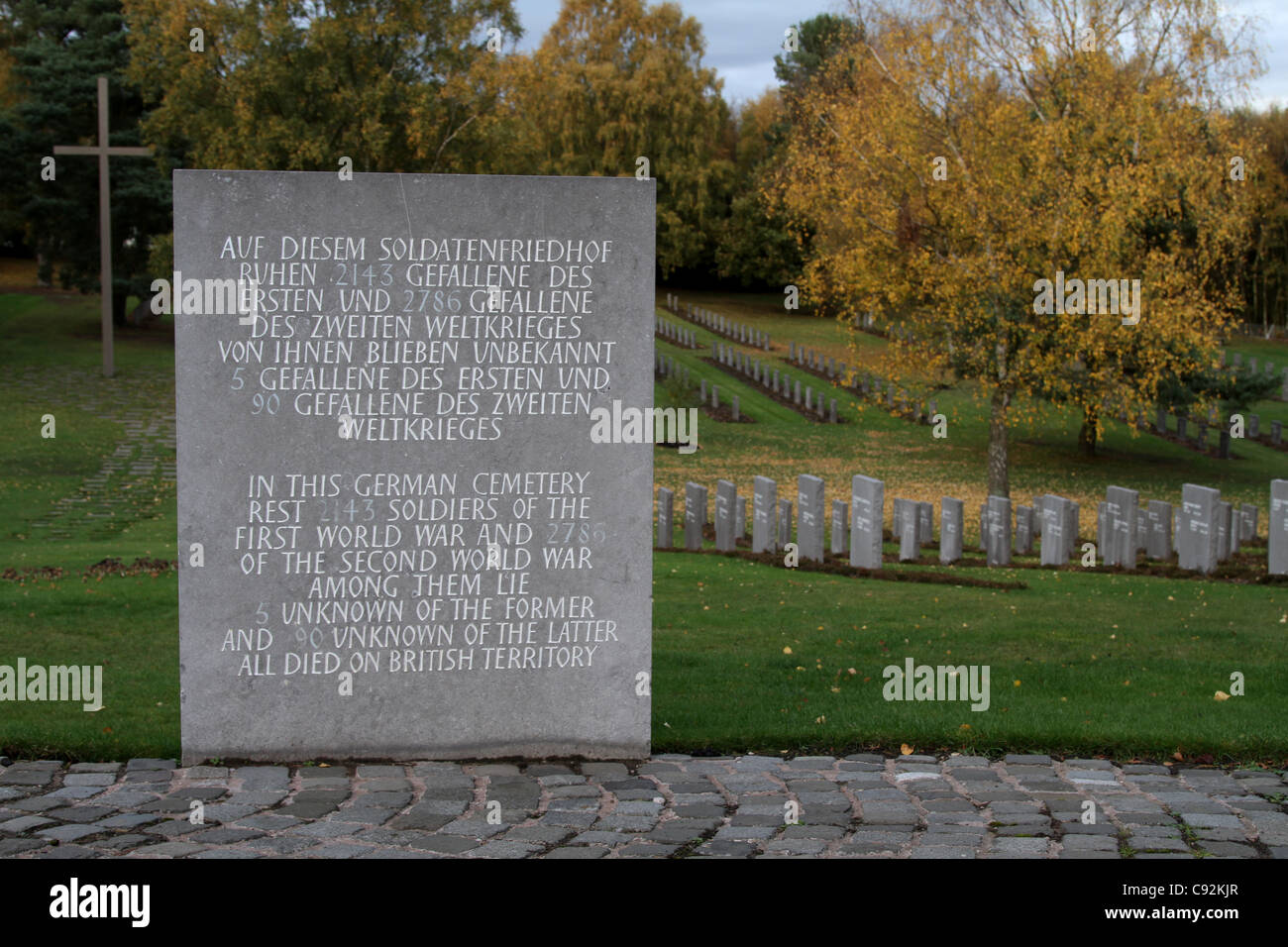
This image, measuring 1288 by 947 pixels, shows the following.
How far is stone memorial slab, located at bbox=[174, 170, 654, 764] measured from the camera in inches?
279

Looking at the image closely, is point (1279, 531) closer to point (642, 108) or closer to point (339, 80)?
point (339, 80)

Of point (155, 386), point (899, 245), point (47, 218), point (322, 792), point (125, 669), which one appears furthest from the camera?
point (47, 218)

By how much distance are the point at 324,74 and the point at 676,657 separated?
23.4 m

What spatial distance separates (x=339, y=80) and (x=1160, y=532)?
20763 millimetres

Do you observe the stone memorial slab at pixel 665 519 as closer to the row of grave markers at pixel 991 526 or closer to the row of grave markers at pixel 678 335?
the row of grave markers at pixel 991 526

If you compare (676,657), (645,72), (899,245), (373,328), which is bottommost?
(676,657)

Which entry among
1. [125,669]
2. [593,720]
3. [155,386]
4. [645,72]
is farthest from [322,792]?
[645,72]

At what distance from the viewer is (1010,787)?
265 inches

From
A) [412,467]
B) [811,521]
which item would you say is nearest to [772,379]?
[811,521]

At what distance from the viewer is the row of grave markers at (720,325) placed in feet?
178

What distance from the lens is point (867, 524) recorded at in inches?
616

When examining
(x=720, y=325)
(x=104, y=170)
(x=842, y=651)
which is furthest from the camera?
(x=720, y=325)

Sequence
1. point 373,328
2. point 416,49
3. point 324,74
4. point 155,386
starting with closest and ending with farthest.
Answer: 1. point 373,328
2. point 324,74
3. point 416,49
4. point 155,386

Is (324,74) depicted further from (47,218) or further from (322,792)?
(322,792)
